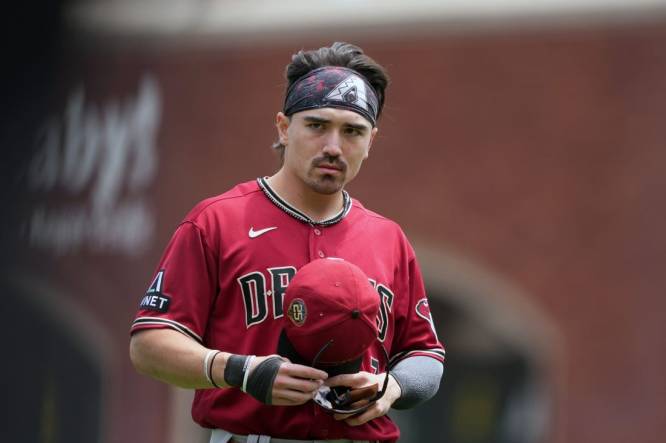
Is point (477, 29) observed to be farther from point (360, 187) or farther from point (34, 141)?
point (34, 141)

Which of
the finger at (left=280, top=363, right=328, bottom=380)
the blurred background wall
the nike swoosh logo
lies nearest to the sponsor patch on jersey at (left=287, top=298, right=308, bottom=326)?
the finger at (left=280, top=363, right=328, bottom=380)

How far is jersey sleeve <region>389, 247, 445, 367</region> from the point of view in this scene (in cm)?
380

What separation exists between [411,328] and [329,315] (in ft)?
1.99

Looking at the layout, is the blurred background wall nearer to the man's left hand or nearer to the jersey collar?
the jersey collar

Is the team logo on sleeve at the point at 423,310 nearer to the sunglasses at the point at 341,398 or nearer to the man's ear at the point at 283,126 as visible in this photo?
the sunglasses at the point at 341,398

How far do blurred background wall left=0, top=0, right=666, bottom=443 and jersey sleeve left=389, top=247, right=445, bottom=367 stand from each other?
6472 mm

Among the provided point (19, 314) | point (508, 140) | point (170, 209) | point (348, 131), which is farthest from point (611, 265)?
point (348, 131)

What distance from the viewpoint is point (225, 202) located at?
3645 mm

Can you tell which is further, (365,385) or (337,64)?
(337,64)

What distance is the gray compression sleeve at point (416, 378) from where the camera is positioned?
363 centimetres

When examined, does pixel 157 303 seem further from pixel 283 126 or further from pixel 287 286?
pixel 283 126

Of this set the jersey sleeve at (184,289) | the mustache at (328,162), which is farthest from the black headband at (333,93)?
the jersey sleeve at (184,289)

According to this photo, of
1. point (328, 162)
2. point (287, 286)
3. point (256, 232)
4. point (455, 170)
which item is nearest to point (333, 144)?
point (328, 162)

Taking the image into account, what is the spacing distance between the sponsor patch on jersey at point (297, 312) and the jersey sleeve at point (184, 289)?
1.00 ft
